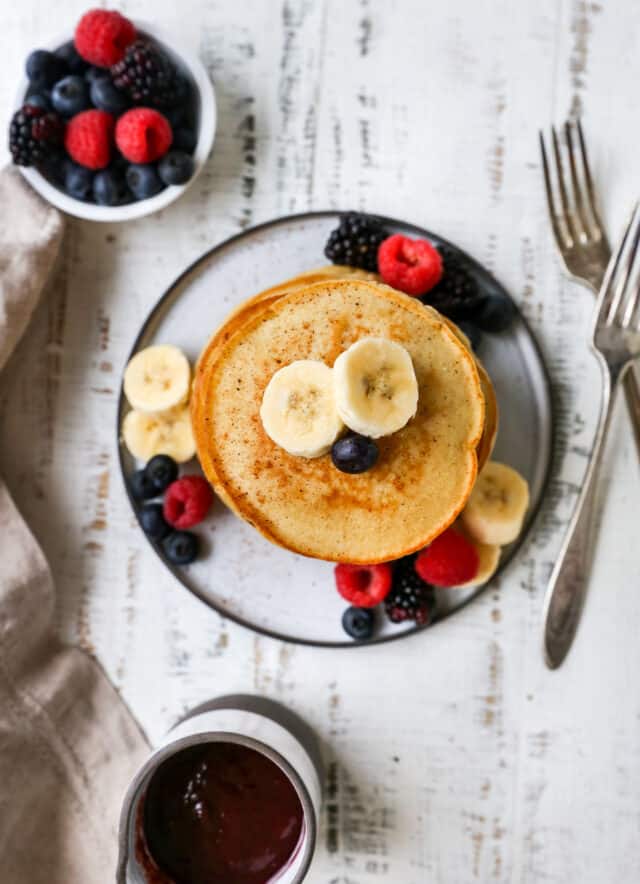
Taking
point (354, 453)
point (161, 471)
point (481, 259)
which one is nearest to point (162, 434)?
point (161, 471)

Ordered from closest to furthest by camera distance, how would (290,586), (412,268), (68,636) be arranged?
(412,268)
(290,586)
(68,636)

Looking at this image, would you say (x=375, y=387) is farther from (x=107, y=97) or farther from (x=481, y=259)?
(x=107, y=97)

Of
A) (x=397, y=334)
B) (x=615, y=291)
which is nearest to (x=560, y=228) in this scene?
(x=615, y=291)

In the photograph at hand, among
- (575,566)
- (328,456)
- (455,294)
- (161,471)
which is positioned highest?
(455,294)

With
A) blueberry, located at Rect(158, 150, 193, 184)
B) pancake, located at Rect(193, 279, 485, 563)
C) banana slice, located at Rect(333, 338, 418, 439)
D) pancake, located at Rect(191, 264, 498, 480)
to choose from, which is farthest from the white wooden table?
banana slice, located at Rect(333, 338, 418, 439)

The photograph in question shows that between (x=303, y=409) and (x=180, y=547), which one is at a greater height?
(x=303, y=409)

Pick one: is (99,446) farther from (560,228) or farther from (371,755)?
(560,228)
